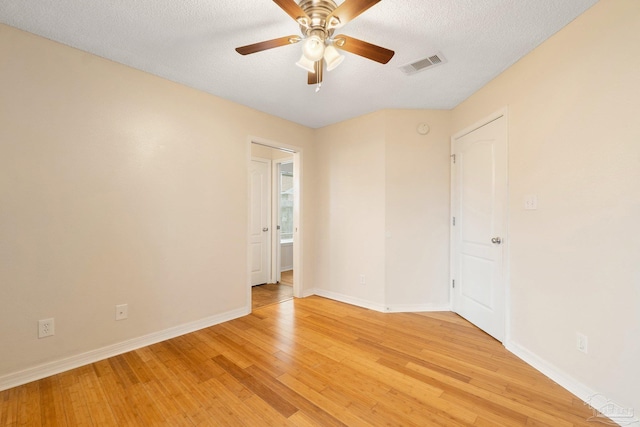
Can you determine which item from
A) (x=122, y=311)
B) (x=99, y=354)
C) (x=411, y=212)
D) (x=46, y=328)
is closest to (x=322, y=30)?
(x=411, y=212)

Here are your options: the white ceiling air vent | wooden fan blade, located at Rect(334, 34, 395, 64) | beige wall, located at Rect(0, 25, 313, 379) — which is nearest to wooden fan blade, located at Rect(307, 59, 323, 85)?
wooden fan blade, located at Rect(334, 34, 395, 64)

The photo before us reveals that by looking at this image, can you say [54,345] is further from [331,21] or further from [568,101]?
[568,101]

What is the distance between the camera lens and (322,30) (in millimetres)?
1620

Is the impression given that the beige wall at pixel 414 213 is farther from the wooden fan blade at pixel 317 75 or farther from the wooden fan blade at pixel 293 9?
the wooden fan blade at pixel 293 9

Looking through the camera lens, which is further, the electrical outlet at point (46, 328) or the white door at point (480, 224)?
the white door at point (480, 224)

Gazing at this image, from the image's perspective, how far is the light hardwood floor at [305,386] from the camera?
1.60 m

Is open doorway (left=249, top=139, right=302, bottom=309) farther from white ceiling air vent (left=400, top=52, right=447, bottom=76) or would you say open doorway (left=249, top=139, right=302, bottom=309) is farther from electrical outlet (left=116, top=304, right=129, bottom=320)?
white ceiling air vent (left=400, top=52, right=447, bottom=76)

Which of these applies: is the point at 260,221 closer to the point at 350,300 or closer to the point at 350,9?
the point at 350,300

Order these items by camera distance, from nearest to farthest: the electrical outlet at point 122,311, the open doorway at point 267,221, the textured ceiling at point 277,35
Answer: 1. the textured ceiling at point 277,35
2. the electrical outlet at point 122,311
3. the open doorway at point 267,221

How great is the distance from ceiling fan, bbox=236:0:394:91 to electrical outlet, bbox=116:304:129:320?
A: 235cm

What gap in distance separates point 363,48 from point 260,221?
346cm

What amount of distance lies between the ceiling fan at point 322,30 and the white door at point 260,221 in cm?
299

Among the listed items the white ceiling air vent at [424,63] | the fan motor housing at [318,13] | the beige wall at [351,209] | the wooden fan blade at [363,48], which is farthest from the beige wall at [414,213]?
the fan motor housing at [318,13]

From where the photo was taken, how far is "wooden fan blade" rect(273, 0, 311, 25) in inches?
54.3
